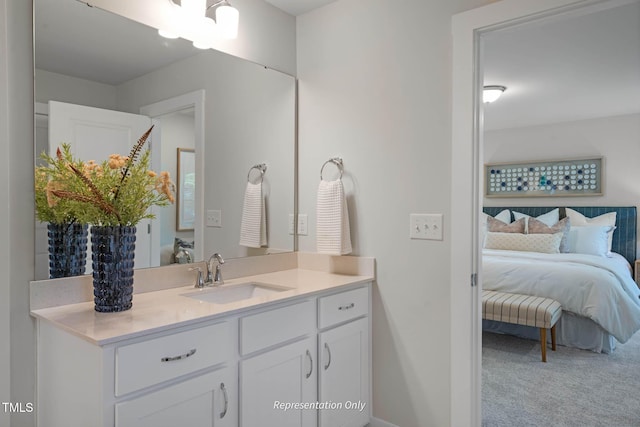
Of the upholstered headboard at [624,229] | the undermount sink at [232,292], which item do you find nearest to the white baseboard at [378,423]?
the undermount sink at [232,292]

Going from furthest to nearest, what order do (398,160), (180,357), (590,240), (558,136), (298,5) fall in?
1. (558,136)
2. (590,240)
3. (298,5)
4. (398,160)
5. (180,357)

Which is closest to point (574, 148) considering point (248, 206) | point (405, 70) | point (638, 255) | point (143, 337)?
point (638, 255)

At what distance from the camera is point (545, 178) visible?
5.59 m

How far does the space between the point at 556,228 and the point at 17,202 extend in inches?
207

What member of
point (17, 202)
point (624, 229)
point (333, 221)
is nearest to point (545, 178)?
point (624, 229)

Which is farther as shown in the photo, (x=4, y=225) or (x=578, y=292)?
(x=578, y=292)

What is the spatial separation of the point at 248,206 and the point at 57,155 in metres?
0.95

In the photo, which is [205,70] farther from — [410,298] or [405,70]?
[410,298]

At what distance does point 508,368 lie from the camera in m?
3.04

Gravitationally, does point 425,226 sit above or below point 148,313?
above

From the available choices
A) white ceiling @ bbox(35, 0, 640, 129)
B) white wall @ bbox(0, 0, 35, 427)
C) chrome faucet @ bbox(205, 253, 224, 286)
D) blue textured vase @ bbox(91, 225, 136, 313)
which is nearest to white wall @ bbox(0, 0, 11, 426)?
white wall @ bbox(0, 0, 35, 427)

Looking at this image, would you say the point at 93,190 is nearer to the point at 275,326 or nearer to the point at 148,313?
the point at 148,313

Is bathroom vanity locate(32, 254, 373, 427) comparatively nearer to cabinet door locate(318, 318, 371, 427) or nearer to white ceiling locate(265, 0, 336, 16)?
cabinet door locate(318, 318, 371, 427)

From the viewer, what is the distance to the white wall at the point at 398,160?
1.89m
